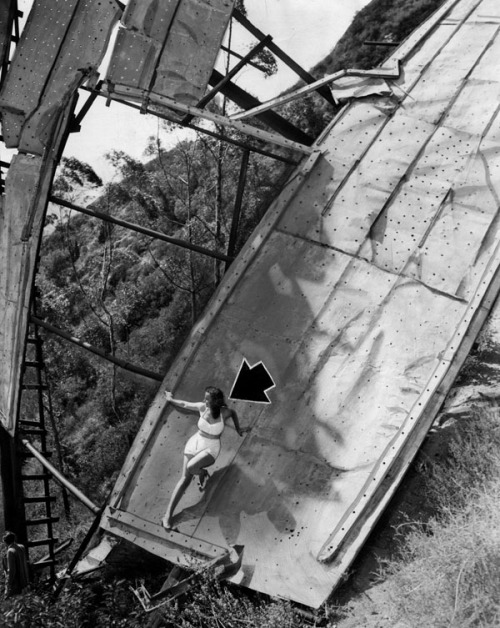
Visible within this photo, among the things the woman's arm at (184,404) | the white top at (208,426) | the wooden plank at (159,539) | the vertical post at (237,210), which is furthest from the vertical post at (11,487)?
the vertical post at (237,210)

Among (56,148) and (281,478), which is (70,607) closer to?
(281,478)

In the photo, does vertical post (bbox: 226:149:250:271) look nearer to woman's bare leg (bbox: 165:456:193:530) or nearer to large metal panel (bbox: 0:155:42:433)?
large metal panel (bbox: 0:155:42:433)

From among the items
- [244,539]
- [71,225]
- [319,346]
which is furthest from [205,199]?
[244,539]

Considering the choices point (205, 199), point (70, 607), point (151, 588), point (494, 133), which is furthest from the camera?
point (205, 199)

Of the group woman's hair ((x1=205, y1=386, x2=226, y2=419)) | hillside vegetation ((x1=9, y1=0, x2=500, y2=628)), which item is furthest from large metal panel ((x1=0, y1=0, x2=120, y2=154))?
hillside vegetation ((x1=9, y1=0, x2=500, y2=628))

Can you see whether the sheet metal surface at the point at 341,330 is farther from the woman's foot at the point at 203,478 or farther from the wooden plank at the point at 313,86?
the wooden plank at the point at 313,86
